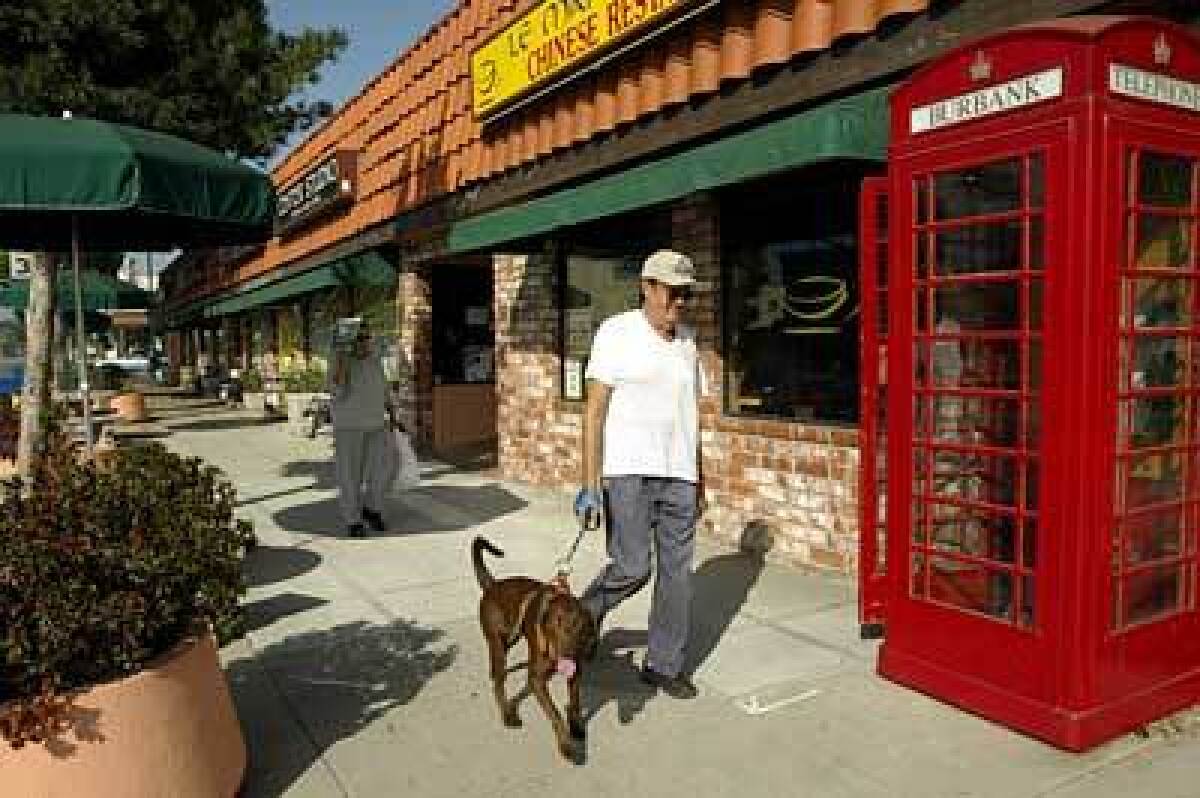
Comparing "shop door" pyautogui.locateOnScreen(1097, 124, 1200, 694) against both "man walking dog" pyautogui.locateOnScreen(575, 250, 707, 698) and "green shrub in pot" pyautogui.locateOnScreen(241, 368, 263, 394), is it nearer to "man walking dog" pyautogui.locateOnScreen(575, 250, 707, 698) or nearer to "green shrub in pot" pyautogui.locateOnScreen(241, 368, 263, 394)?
"man walking dog" pyautogui.locateOnScreen(575, 250, 707, 698)

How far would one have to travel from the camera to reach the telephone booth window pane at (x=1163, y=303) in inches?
147

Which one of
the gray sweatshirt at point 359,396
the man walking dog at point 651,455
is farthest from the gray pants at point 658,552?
the gray sweatshirt at point 359,396

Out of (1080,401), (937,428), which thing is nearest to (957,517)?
(937,428)

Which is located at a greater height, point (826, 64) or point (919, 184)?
point (826, 64)

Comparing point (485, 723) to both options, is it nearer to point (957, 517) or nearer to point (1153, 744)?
point (957, 517)

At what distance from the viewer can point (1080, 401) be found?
11.1ft

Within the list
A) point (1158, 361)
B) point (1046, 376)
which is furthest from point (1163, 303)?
point (1046, 376)

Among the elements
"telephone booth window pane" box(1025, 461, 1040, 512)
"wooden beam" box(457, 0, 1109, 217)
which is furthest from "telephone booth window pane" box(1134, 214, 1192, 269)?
"wooden beam" box(457, 0, 1109, 217)

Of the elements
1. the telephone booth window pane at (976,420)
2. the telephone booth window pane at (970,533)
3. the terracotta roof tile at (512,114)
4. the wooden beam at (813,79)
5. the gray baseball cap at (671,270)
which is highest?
the terracotta roof tile at (512,114)

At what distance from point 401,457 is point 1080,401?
572 centimetres

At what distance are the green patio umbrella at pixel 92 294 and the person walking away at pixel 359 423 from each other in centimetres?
935

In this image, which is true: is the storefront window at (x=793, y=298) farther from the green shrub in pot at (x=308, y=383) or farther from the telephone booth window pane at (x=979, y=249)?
the green shrub in pot at (x=308, y=383)

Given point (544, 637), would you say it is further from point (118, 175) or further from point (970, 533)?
point (118, 175)

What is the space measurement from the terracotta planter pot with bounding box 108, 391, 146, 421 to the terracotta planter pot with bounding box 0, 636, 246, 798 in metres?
17.5
